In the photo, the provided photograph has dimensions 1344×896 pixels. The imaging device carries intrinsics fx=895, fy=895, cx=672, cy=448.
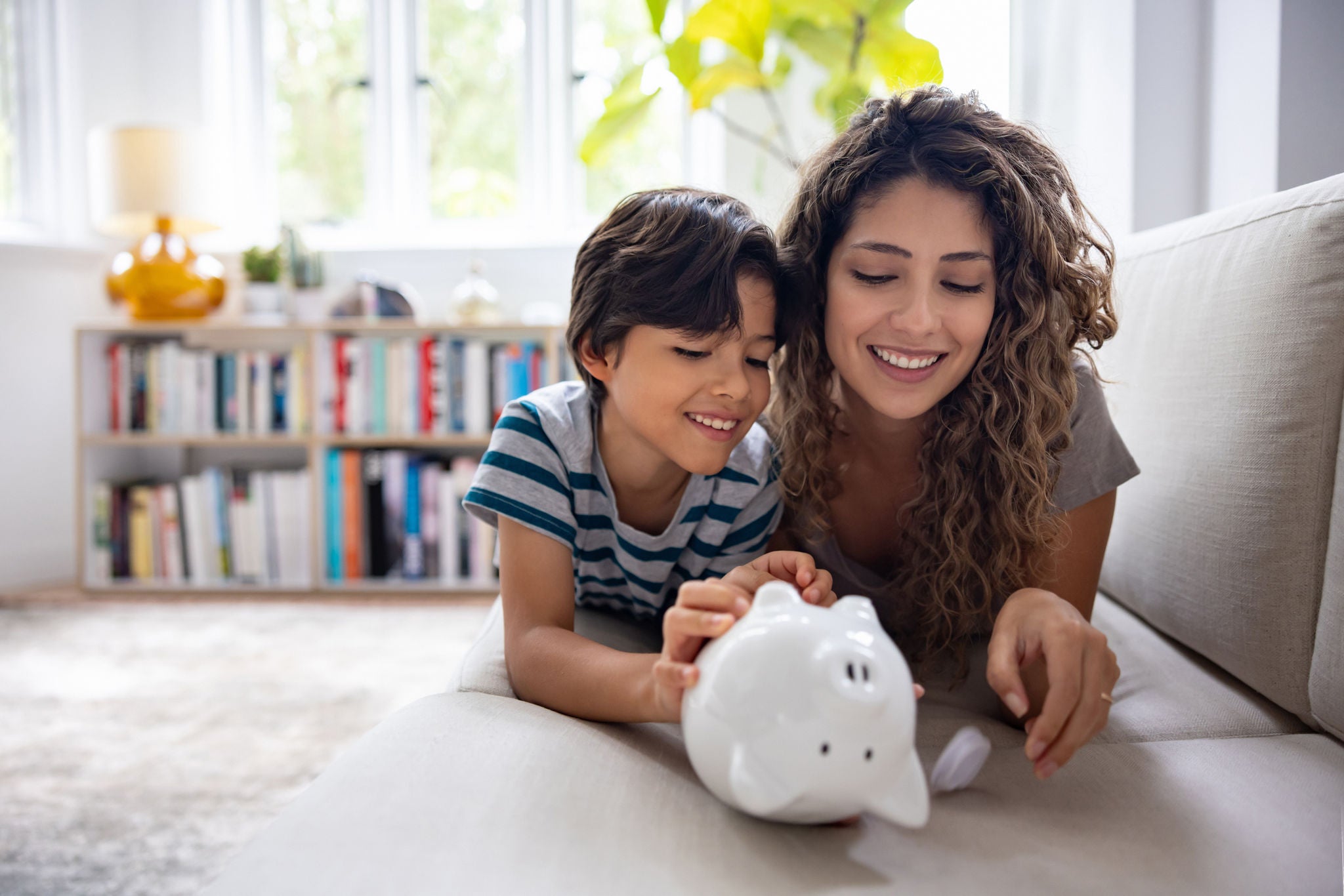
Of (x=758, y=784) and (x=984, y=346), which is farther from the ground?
(x=984, y=346)

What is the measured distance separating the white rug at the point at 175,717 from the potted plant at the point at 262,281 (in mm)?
899

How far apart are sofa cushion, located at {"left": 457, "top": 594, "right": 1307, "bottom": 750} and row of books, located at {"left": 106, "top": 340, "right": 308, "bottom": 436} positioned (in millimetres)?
1940

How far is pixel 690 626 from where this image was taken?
0.59m

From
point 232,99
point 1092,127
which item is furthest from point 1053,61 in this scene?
point 232,99

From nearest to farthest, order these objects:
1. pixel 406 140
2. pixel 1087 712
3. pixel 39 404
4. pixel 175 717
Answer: pixel 1087 712
pixel 175 717
pixel 39 404
pixel 406 140

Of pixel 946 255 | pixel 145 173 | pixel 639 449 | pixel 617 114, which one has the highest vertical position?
pixel 617 114

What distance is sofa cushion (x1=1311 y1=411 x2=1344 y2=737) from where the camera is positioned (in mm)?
734

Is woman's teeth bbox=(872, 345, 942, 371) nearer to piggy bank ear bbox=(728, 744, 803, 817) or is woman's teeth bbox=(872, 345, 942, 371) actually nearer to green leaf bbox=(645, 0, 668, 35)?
piggy bank ear bbox=(728, 744, 803, 817)

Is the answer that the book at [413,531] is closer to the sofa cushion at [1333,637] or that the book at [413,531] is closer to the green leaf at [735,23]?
the green leaf at [735,23]

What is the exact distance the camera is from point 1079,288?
913 millimetres

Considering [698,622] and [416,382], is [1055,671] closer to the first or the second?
[698,622]

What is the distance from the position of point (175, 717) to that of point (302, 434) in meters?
1.16

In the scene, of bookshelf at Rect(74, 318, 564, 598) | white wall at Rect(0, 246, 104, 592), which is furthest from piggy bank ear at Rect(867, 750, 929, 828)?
white wall at Rect(0, 246, 104, 592)

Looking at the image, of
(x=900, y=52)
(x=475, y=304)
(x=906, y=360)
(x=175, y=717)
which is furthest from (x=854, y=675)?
(x=475, y=304)
